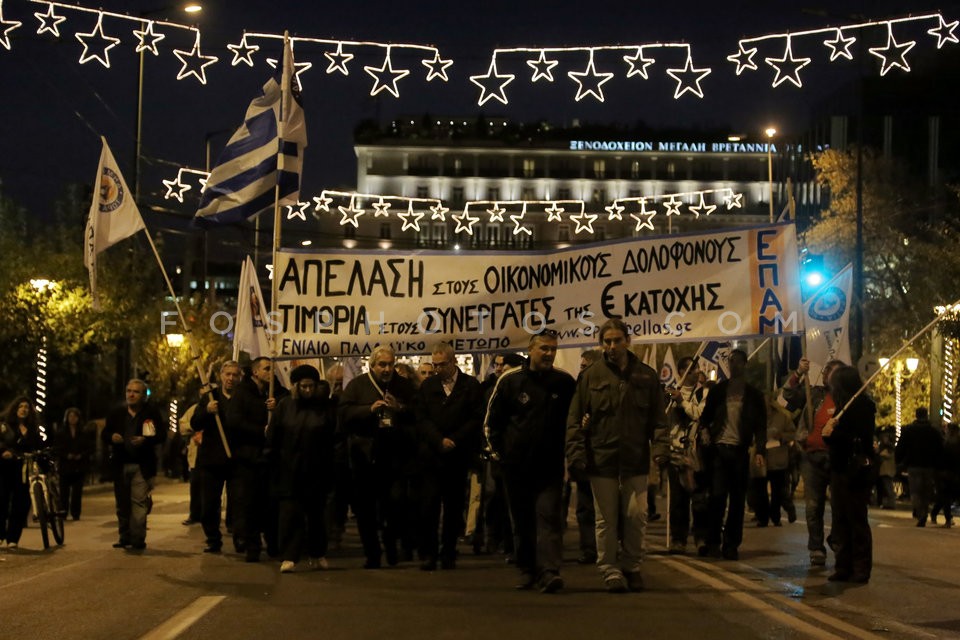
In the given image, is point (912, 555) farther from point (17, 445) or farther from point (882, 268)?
point (882, 268)

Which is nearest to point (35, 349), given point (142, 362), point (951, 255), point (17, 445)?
point (142, 362)

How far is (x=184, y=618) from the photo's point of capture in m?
9.23

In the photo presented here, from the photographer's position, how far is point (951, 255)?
104 feet

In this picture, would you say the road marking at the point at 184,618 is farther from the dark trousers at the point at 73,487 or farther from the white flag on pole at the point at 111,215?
the dark trousers at the point at 73,487

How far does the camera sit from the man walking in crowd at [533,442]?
34.8 feet

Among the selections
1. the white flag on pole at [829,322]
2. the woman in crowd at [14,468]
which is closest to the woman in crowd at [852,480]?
the white flag on pole at [829,322]

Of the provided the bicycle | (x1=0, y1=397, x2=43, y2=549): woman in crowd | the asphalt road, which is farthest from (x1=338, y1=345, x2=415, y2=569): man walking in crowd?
(x1=0, y1=397, x2=43, y2=549): woman in crowd

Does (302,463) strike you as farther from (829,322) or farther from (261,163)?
(829,322)

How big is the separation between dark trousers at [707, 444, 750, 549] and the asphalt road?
0.33 meters

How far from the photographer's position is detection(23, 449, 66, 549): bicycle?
15.5 metres

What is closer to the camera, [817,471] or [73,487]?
[817,471]

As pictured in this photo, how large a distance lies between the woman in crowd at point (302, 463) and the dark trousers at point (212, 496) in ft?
6.10

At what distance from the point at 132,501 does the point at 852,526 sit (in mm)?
7021

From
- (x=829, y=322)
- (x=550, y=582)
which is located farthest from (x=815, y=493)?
(x=829, y=322)
